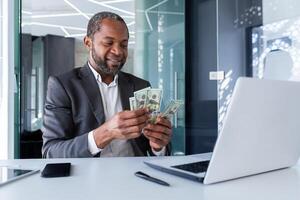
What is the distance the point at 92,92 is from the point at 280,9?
162 cm

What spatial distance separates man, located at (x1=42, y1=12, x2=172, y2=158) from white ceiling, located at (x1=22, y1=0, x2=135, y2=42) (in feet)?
7.55

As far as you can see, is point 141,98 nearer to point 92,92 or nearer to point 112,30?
point 92,92

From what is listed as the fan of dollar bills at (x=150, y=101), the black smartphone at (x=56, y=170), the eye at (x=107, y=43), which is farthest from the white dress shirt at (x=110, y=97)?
the black smartphone at (x=56, y=170)

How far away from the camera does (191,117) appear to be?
11.9ft

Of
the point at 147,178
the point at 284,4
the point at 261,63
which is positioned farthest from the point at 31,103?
the point at 147,178

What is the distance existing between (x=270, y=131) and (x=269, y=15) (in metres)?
2.11

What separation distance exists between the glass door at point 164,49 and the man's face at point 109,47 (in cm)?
198

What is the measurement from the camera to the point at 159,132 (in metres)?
1.29

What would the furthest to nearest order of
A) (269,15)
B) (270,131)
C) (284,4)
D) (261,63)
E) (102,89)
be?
1. (261,63)
2. (269,15)
3. (284,4)
4. (102,89)
5. (270,131)

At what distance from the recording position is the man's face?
1.62m

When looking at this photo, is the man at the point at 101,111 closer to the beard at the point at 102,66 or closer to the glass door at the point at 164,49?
the beard at the point at 102,66

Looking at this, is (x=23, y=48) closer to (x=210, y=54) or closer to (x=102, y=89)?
(x=102, y=89)

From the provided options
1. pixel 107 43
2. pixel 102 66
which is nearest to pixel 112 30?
pixel 107 43

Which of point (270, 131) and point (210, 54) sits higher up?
point (210, 54)
